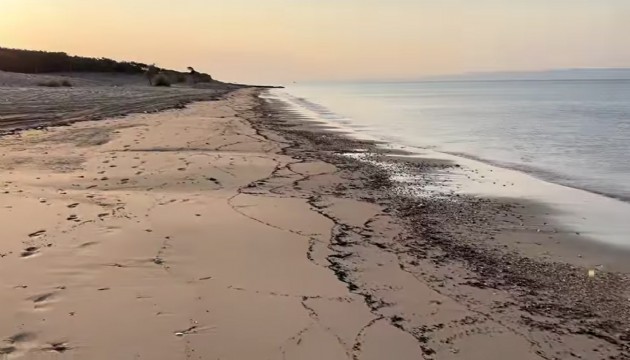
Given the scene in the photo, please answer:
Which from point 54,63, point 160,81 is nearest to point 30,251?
point 160,81

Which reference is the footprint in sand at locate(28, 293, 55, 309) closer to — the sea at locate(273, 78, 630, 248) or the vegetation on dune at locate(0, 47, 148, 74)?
the sea at locate(273, 78, 630, 248)

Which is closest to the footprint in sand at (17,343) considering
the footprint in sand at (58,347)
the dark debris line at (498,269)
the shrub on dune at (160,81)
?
the footprint in sand at (58,347)

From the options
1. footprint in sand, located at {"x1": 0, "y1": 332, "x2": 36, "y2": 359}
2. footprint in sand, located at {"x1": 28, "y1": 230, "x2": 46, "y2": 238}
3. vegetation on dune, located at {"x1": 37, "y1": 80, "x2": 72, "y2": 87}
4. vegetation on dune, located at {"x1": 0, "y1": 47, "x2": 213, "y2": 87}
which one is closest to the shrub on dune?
vegetation on dune, located at {"x1": 0, "y1": 47, "x2": 213, "y2": 87}

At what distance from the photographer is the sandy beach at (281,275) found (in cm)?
318

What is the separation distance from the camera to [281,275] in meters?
4.27

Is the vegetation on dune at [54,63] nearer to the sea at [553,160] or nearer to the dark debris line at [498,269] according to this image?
the sea at [553,160]

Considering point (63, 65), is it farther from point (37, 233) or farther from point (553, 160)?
point (37, 233)

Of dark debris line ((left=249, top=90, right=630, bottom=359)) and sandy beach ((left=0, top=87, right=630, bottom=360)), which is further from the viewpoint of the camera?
dark debris line ((left=249, top=90, right=630, bottom=359))

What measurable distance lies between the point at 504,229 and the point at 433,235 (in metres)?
0.99

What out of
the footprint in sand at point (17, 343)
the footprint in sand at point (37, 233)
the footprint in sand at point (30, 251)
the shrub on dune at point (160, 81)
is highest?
the footprint in sand at point (17, 343)

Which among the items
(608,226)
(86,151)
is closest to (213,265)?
(608,226)

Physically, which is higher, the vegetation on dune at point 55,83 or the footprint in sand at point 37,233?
the footprint in sand at point 37,233

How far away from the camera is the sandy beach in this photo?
318 cm

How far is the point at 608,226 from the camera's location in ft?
21.5
